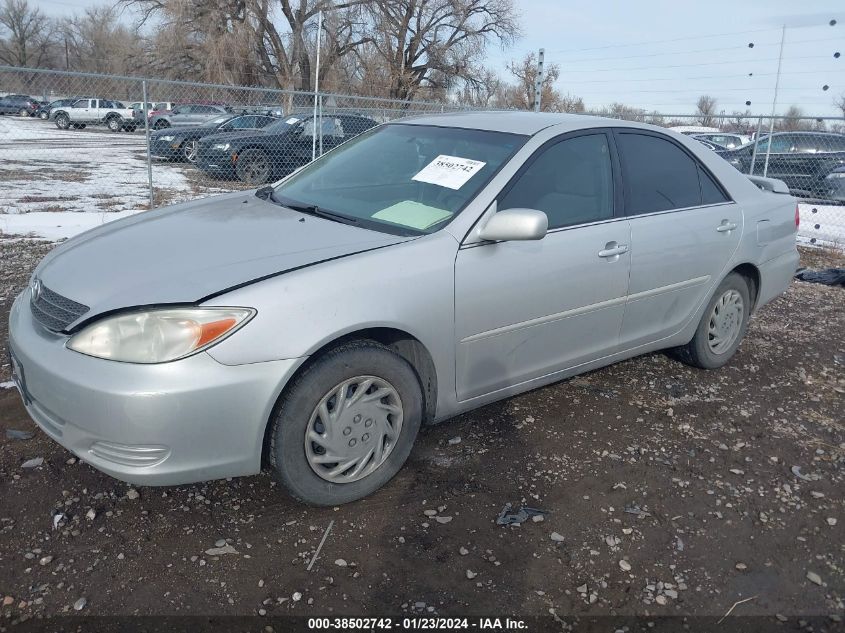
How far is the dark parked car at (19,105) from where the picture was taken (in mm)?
35750

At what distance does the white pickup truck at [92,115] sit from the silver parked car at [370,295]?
3053 centimetres

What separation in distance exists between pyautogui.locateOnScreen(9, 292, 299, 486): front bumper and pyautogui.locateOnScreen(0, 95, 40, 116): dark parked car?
39.9 m

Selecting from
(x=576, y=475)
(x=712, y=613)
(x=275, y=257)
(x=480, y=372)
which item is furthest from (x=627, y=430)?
(x=275, y=257)

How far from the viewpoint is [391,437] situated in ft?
9.55

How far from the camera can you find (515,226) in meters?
2.91


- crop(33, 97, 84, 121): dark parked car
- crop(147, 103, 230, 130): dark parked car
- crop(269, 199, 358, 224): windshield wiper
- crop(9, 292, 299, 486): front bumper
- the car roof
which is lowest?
crop(9, 292, 299, 486): front bumper

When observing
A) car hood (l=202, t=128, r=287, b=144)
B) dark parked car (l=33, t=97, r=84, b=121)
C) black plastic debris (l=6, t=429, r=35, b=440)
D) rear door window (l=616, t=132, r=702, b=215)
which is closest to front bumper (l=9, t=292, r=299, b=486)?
black plastic debris (l=6, t=429, r=35, b=440)

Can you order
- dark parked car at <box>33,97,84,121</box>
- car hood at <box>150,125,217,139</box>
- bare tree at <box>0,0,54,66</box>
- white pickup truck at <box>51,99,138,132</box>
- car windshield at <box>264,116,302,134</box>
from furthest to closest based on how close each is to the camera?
1. bare tree at <box>0,0,54,66</box>
2. dark parked car at <box>33,97,84,121</box>
3. white pickup truck at <box>51,99,138,132</box>
4. car hood at <box>150,125,217,139</box>
5. car windshield at <box>264,116,302,134</box>

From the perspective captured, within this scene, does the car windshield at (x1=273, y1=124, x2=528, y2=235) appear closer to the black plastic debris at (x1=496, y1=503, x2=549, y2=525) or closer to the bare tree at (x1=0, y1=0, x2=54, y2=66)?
the black plastic debris at (x1=496, y1=503, x2=549, y2=525)

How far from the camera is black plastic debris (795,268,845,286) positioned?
7211mm

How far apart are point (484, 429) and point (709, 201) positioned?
2.02 metres

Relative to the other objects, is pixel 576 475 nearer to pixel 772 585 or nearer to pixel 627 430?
pixel 627 430

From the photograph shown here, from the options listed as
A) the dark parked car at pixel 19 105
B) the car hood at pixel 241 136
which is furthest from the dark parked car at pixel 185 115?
the dark parked car at pixel 19 105

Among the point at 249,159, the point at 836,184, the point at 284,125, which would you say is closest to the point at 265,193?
the point at 249,159
